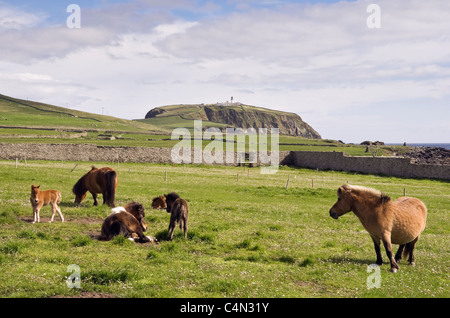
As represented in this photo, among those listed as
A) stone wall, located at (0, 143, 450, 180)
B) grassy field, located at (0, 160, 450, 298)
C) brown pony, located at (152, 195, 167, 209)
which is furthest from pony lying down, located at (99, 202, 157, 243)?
stone wall, located at (0, 143, 450, 180)

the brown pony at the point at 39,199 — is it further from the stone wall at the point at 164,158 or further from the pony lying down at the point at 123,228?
the stone wall at the point at 164,158

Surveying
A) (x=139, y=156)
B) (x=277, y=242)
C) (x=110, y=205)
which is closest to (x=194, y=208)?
(x=110, y=205)

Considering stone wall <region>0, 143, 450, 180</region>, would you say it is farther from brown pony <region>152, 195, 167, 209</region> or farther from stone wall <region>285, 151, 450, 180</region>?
brown pony <region>152, 195, 167, 209</region>

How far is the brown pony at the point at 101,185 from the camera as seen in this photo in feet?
69.1

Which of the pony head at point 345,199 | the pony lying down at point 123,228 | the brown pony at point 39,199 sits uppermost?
the pony head at point 345,199

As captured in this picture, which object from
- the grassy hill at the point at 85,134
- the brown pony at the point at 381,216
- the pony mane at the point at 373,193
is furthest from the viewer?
the grassy hill at the point at 85,134

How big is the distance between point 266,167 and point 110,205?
53350 millimetres

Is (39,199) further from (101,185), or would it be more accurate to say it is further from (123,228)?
(101,185)

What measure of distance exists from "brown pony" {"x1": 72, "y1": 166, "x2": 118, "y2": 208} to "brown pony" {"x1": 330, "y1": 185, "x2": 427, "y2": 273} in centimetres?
1272

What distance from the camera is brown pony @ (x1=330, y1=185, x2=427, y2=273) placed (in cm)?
1180

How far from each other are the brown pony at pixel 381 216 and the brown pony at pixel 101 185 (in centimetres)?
1272

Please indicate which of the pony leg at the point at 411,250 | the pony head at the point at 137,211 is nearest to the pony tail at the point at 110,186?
the pony head at the point at 137,211

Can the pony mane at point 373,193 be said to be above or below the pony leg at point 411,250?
above
